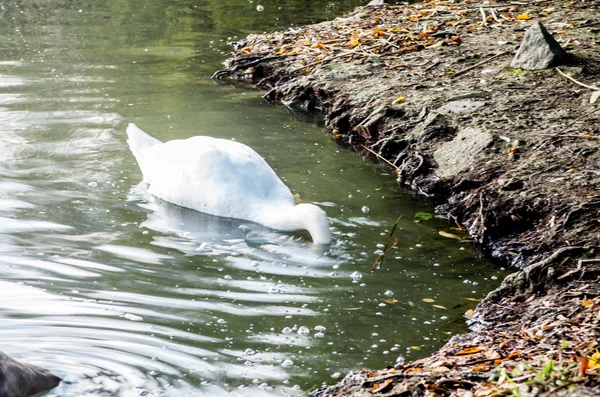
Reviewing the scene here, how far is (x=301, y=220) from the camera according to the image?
7.09 m

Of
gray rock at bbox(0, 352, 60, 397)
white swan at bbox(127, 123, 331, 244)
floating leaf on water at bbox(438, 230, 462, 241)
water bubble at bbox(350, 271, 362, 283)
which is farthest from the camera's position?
white swan at bbox(127, 123, 331, 244)

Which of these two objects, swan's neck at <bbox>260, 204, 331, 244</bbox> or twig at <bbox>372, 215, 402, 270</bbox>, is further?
swan's neck at <bbox>260, 204, 331, 244</bbox>

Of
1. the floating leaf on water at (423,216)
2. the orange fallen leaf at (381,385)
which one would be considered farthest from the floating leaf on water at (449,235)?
the orange fallen leaf at (381,385)

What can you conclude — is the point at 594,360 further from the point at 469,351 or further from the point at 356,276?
the point at 356,276

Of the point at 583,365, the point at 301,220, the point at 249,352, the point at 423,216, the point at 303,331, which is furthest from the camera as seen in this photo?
the point at 423,216

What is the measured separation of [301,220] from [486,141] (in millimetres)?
2253

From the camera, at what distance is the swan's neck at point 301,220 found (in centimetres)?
695

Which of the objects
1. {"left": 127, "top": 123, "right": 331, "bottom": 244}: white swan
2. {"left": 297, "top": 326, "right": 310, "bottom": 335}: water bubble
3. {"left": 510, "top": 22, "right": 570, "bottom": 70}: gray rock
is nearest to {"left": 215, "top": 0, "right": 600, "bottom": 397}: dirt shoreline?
{"left": 510, "top": 22, "right": 570, "bottom": 70}: gray rock

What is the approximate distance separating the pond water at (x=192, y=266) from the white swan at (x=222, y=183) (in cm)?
13

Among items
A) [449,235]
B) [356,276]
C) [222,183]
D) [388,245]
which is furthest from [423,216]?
[222,183]

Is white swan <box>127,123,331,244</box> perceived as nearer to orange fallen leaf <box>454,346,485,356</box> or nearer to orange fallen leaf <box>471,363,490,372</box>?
orange fallen leaf <box>454,346,485,356</box>

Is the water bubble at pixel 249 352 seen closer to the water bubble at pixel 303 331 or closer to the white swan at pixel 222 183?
the water bubble at pixel 303 331

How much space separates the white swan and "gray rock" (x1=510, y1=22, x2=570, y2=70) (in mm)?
3716

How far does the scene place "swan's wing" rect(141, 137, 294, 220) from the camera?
761cm
